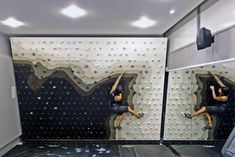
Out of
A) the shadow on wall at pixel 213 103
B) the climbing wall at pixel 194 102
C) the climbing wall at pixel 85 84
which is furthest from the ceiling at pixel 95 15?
the shadow on wall at pixel 213 103

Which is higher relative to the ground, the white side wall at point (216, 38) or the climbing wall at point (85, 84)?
the white side wall at point (216, 38)

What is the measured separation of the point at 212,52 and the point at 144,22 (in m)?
0.90

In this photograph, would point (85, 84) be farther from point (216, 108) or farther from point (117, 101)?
point (216, 108)

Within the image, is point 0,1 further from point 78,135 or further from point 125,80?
point 78,135

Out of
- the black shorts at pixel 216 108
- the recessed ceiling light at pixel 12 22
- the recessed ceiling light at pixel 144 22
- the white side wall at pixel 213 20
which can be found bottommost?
the black shorts at pixel 216 108

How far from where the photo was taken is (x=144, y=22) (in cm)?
250

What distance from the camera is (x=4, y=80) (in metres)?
3.00

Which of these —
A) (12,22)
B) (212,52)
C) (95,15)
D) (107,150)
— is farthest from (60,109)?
(212,52)

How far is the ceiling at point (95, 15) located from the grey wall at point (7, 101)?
25 cm

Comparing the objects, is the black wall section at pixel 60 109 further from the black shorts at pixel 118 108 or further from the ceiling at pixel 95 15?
the ceiling at pixel 95 15

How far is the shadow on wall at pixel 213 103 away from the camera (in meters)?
2.26

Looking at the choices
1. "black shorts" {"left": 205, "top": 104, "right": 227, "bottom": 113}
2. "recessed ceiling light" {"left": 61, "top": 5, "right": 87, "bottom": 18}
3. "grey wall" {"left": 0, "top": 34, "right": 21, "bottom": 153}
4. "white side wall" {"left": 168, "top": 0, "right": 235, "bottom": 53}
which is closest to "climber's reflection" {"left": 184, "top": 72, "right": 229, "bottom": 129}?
"black shorts" {"left": 205, "top": 104, "right": 227, "bottom": 113}

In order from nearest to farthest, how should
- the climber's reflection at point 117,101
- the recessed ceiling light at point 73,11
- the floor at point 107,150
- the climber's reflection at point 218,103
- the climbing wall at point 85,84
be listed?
the recessed ceiling light at point 73,11 → the climber's reflection at point 218,103 → the floor at point 107,150 → the climbing wall at point 85,84 → the climber's reflection at point 117,101

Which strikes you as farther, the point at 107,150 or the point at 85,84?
the point at 85,84
